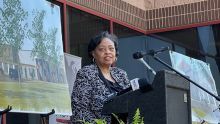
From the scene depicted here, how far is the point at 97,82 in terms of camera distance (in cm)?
387

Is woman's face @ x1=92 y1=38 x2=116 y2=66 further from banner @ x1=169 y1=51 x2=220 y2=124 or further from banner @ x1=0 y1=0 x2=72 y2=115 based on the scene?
banner @ x1=169 y1=51 x2=220 y2=124

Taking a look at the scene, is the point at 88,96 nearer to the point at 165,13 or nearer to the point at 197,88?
the point at 197,88

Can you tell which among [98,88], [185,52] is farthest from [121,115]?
[185,52]

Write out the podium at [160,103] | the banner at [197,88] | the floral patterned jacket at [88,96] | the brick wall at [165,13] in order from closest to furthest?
1. the podium at [160,103]
2. the floral patterned jacket at [88,96]
3. the banner at [197,88]
4. the brick wall at [165,13]

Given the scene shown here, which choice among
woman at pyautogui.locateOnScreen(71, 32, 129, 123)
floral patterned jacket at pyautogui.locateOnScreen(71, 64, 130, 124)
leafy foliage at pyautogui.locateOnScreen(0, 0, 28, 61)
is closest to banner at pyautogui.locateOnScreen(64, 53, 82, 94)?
leafy foliage at pyautogui.locateOnScreen(0, 0, 28, 61)

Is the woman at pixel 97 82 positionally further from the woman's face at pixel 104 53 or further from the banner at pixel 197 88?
the banner at pixel 197 88

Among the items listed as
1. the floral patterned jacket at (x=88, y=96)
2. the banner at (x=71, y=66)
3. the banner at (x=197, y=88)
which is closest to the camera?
the floral patterned jacket at (x=88, y=96)

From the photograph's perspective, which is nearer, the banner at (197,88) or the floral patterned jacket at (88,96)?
the floral patterned jacket at (88,96)

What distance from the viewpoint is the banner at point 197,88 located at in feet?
23.2

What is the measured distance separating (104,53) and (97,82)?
273 mm

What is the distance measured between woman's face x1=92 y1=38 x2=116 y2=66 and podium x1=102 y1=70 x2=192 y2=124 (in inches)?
32.5

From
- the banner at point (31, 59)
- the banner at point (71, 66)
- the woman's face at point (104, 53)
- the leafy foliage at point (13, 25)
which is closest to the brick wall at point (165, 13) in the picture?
the banner at point (71, 66)

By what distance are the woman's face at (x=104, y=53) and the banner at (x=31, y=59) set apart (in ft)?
2.68

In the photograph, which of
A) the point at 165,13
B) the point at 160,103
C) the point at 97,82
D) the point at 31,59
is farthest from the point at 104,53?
the point at 165,13
